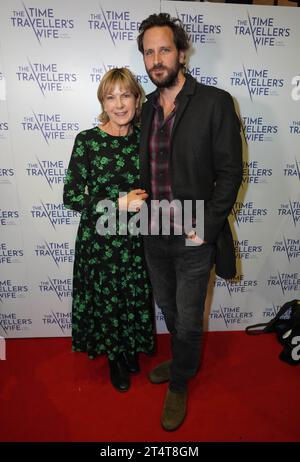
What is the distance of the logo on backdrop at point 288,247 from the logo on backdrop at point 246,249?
13 cm

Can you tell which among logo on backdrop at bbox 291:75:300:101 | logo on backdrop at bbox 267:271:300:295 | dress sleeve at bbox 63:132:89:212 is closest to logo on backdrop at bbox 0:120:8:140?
dress sleeve at bbox 63:132:89:212

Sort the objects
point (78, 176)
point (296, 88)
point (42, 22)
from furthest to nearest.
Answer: point (296, 88), point (42, 22), point (78, 176)

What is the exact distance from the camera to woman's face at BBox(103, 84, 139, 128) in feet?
5.56

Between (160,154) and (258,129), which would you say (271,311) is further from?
(160,154)

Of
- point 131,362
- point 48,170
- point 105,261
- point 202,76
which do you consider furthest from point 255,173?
point 131,362

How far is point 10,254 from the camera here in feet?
7.73

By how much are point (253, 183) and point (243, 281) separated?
0.73 m

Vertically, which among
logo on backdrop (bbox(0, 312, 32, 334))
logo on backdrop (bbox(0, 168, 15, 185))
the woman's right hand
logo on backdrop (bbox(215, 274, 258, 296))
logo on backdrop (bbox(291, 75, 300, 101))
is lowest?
logo on backdrop (bbox(0, 312, 32, 334))

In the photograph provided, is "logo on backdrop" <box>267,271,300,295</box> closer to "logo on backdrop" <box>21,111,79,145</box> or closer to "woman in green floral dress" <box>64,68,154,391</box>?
"woman in green floral dress" <box>64,68,154,391</box>

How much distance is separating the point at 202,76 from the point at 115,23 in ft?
1.92
